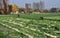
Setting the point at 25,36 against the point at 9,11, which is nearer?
the point at 25,36

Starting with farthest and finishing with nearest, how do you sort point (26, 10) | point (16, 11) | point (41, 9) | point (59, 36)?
1. point (41, 9)
2. point (26, 10)
3. point (16, 11)
4. point (59, 36)

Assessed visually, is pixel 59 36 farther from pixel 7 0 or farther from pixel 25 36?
pixel 7 0

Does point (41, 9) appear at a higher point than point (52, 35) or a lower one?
lower

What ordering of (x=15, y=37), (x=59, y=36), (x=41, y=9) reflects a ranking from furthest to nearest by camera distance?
1. (x=41, y=9)
2. (x=59, y=36)
3. (x=15, y=37)

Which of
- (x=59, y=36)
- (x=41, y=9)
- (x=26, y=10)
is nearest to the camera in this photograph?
(x=59, y=36)

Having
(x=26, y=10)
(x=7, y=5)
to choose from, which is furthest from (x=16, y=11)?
(x=26, y=10)

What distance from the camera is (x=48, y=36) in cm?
494

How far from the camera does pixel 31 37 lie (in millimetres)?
4879

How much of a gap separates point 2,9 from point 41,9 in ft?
10.9

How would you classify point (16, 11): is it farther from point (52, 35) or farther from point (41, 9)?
point (52, 35)

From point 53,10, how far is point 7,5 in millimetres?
3501

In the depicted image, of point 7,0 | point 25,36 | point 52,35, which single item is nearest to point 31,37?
point 25,36

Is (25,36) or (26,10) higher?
(25,36)

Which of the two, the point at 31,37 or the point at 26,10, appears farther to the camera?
the point at 26,10
